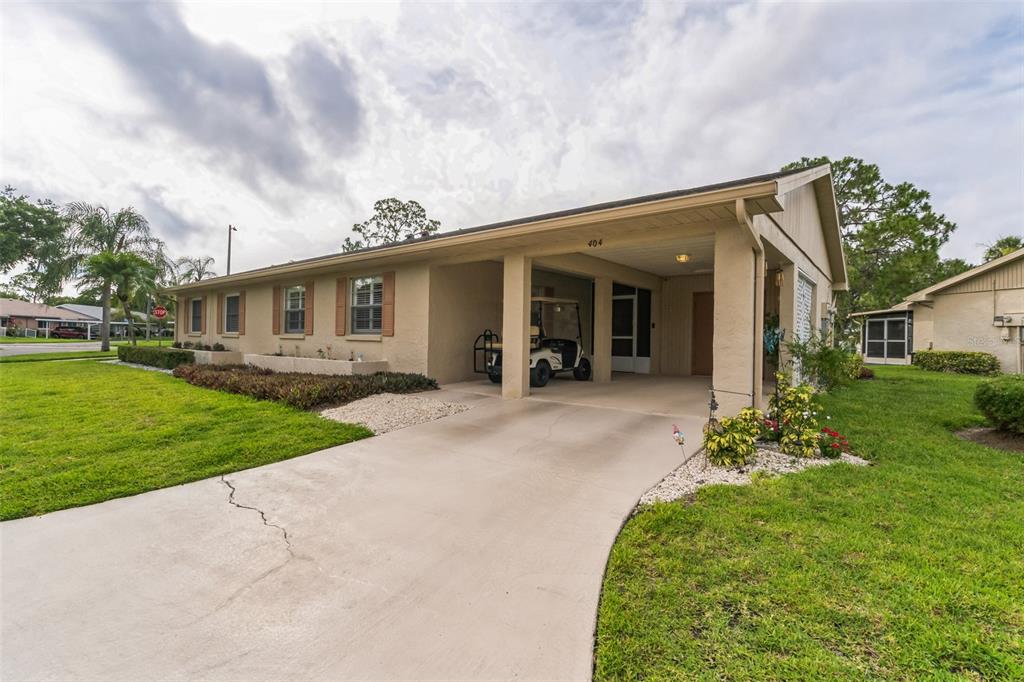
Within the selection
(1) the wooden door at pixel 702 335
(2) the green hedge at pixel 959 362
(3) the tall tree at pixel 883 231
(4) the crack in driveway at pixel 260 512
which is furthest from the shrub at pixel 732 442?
(3) the tall tree at pixel 883 231

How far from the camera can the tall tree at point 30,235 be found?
25297 millimetres

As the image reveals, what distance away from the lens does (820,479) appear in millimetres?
3984

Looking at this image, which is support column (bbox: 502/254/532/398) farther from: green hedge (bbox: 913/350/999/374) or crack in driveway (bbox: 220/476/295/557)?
green hedge (bbox: 913/350/999/374)

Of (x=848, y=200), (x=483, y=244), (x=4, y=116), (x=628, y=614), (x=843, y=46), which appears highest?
(x=848, y=200)

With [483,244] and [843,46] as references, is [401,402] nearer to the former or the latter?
[483,244]

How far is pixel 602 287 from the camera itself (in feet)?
31.3

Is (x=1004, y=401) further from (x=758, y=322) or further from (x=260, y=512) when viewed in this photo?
(x=260, y=512)

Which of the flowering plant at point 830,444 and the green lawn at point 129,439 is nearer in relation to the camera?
the green lawn at point 129,439

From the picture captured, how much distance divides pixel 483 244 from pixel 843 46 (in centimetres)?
720

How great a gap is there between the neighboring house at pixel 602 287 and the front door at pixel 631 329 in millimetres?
38

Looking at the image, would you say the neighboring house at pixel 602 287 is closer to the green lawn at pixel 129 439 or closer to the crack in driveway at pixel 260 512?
the green lawn at pixel 129 439

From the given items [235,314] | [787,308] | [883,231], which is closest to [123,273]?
[235,314]

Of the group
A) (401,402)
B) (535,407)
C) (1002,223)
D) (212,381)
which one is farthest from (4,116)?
(1002,223)

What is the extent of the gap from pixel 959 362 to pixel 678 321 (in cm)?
1124
